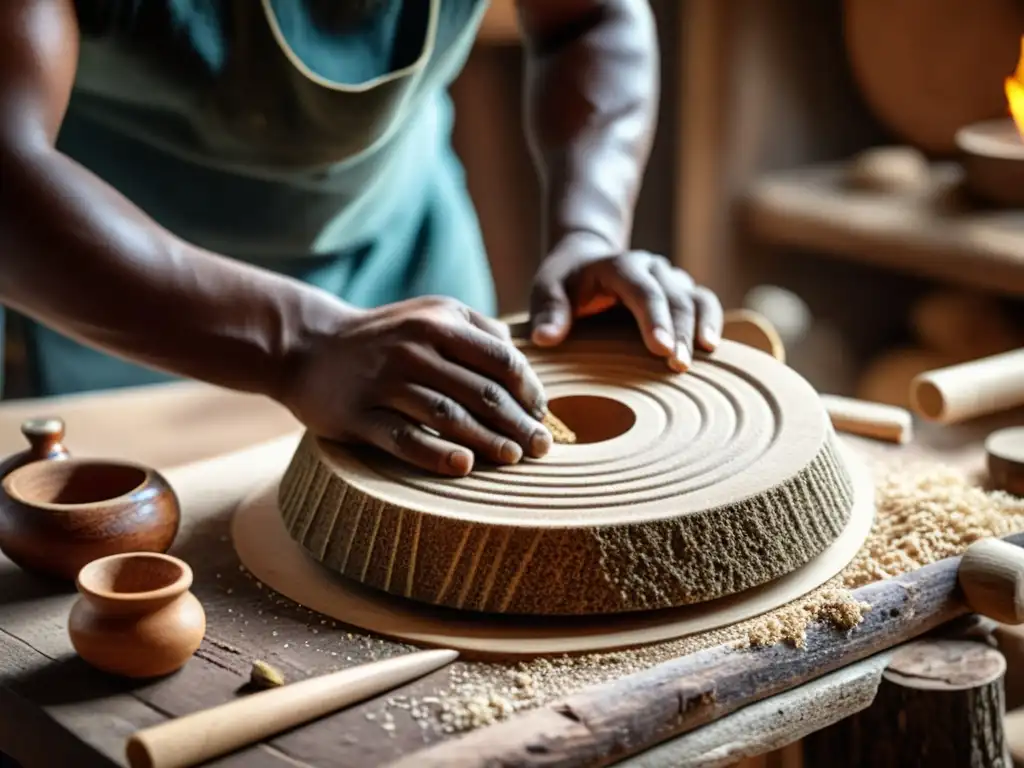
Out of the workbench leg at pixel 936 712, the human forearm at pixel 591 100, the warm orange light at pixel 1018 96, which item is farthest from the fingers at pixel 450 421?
the warm orange light at pixel 1018 96

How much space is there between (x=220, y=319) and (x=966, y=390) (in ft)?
2.73

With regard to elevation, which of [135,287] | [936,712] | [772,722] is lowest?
[936,712]

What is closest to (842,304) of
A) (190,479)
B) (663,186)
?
(663,186)

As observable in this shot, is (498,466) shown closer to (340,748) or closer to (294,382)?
(294,382)

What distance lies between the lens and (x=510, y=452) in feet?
4.41

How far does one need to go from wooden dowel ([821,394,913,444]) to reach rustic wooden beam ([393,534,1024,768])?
398 millimetres

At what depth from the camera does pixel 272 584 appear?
1.37 meters

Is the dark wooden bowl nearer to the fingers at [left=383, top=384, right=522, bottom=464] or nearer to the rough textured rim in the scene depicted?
the rough textured rim

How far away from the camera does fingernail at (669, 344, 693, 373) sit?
5.07ft

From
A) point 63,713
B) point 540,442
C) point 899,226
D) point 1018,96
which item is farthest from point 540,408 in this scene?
point 899,226

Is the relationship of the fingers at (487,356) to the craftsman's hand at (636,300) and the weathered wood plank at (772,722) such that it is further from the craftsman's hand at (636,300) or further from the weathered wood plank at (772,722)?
the weathered wood plank at (772,722)

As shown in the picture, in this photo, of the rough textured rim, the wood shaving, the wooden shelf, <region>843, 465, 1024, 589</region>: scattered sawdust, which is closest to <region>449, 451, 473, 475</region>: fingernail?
the rough textured rim

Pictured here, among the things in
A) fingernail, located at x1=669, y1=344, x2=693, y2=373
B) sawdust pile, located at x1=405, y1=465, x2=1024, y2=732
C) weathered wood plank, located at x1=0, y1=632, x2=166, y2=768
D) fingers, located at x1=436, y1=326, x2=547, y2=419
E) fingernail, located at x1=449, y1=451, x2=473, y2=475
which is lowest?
sawdust pile, located at x1=405, y1=465, x2=1024, y2=732

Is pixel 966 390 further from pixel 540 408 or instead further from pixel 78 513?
pixel 78 513
